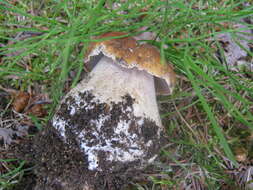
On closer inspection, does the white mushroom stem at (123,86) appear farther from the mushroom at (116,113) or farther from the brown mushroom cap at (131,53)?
the brown mushroom cap at (131,53)

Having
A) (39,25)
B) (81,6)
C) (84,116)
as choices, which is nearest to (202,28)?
(81,6)

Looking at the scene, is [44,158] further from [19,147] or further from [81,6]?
[81,6]

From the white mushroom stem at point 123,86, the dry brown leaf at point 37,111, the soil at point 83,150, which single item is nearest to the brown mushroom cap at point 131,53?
the white mushroom stem at point 123,86

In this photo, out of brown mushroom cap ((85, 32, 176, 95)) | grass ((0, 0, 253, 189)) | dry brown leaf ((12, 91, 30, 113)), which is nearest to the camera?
brown mushroom cap ((85, 32, 176, 95))

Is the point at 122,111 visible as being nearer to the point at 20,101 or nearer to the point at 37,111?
the point at 37,111

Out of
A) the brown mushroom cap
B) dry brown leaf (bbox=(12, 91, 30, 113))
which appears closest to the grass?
dry brown leaf (bbox=(12, 91, 30, 113))

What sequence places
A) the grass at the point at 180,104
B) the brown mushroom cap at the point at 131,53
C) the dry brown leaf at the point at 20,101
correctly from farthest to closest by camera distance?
1. the dry brown leaf at the point at 20,101
2. the grass at the point at 180,104
3. the brown mushroom cap at the point at 131,53

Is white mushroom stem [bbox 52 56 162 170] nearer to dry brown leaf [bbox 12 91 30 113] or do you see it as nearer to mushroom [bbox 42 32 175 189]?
mushroom [bbox 42 32 175 189]
